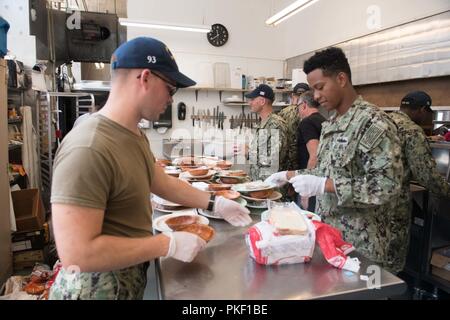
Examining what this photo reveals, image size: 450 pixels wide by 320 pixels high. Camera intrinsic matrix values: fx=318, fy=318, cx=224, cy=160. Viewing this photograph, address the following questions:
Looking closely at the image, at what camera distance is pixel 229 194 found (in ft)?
6.02

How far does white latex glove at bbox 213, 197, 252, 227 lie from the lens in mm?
1486

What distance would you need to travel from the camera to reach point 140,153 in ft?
3.56

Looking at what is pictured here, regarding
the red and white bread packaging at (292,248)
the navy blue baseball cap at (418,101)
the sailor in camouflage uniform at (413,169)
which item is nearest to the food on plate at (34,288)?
the red and white bread packaging at (292,248)

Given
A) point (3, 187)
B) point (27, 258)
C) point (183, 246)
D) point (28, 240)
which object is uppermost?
point (183, 246)

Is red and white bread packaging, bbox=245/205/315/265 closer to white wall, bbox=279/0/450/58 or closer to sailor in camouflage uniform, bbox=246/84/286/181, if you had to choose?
sailor in camouflage uniform, bbox=246/84/286/181

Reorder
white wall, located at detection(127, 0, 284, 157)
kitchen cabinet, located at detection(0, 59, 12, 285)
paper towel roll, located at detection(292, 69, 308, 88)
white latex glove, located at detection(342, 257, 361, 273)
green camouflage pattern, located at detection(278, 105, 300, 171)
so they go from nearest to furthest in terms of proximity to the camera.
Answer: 1. white latex glove, located at detection(342, 257, 361, 273)
2. kitchen cabinet, located at detection(0, 59, 12, 285)
3. green camouflage pattern, located at detection(278, 105, 300, 171)
4. paper towel roll, located at detection(292, 69, 308, 88)
5. white wall, located at detection(127, 0, 284, 157)

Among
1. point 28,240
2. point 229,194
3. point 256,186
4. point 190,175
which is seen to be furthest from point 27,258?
point 256,186

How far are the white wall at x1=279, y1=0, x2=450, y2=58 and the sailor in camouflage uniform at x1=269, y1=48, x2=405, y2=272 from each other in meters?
2.97

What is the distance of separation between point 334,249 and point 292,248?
157 mm

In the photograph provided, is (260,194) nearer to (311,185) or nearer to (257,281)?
(311,185)

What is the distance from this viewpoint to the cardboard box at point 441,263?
2.67 m

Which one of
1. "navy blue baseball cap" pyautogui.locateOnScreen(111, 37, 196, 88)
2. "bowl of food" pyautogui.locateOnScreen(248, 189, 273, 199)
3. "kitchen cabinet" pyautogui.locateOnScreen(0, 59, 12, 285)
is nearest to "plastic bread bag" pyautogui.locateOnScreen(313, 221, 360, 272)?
"bowl of food" pyautogui.locateOnScreen(248, 189, 273, 199)

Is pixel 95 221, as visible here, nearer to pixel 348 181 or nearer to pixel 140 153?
pixel 140 153

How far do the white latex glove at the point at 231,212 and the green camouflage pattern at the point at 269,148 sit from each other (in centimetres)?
163
